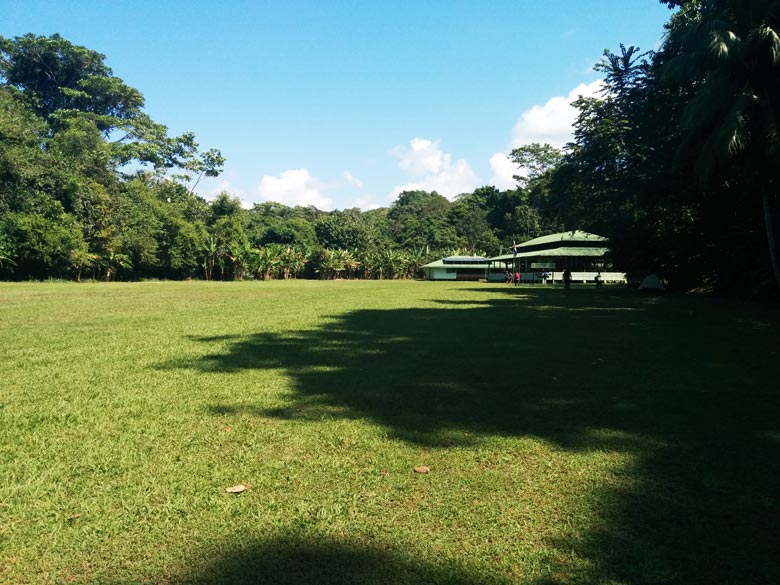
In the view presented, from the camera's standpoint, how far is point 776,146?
14148 millimetres

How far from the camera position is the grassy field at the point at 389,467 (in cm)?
239

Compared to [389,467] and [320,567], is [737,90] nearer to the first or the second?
[389,467]

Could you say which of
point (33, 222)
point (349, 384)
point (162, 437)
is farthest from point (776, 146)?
point (33, 222)

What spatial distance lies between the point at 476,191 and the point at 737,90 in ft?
259

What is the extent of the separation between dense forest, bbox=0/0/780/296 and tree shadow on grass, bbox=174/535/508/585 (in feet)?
54.1

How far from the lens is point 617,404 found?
5055 millimetres

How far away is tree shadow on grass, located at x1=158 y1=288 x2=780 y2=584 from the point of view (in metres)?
2.55

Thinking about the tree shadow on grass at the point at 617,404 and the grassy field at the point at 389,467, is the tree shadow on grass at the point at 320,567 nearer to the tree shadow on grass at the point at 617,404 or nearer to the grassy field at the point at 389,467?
the grassy field at the point at 389,467

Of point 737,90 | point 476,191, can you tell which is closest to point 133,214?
point 737,90

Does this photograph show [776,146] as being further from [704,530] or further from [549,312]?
[704,530]

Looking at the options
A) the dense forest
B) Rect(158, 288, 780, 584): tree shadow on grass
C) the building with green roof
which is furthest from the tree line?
Rect(158, 288, 780, 584): tree shadow on grass

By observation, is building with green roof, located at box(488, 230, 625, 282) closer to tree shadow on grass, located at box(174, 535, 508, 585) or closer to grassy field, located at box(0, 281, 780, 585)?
grassy field, located at box(0, 281, 780, 585)

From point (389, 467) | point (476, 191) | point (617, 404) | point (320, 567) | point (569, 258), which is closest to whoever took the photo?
point (320, 567)

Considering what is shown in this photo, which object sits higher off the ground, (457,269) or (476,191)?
(476,191)
